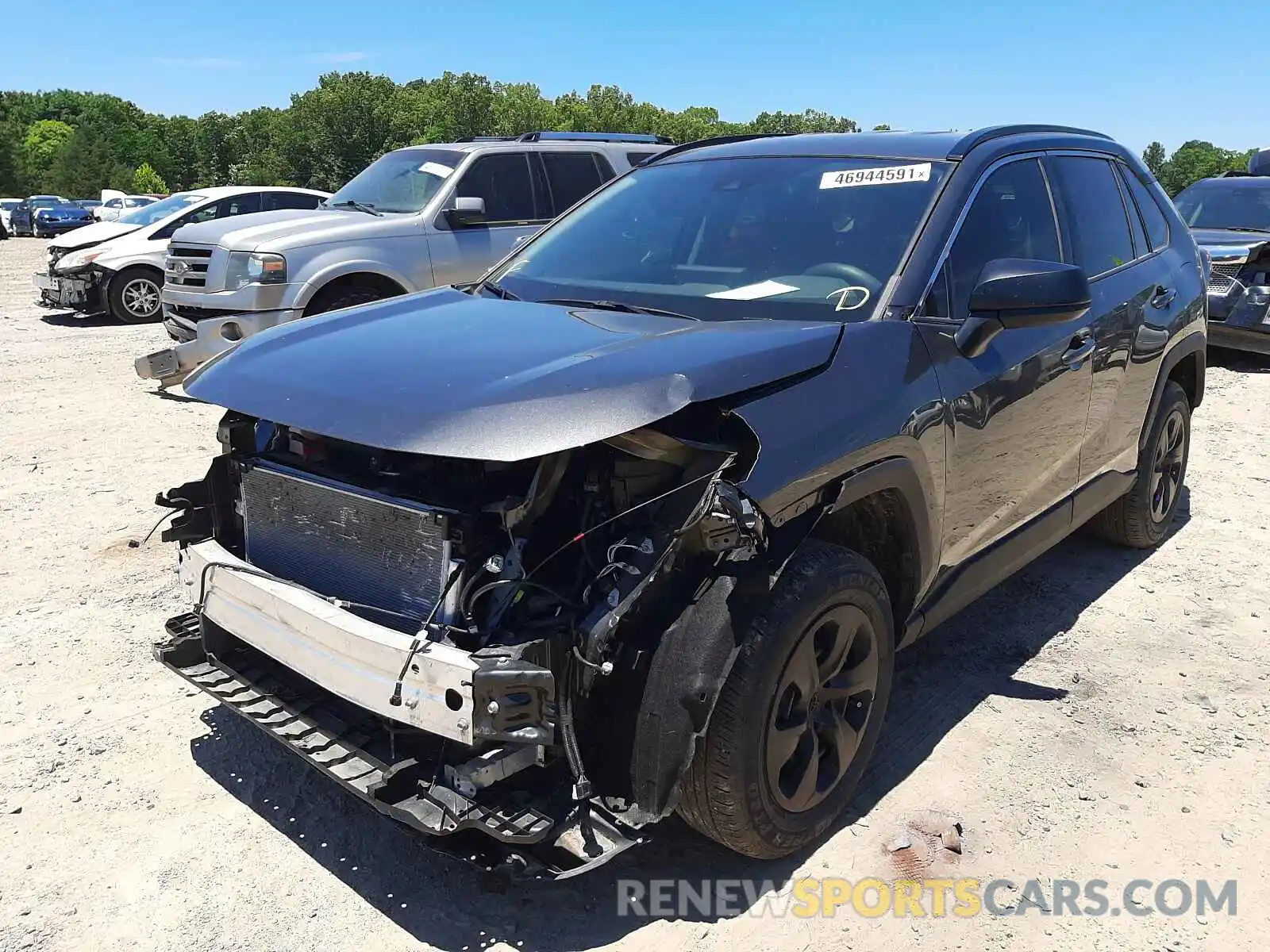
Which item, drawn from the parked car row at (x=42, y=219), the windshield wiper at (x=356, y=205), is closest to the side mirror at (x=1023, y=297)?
the windshield wiper at (x=356, y=205)

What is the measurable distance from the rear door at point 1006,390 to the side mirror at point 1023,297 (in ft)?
0.40

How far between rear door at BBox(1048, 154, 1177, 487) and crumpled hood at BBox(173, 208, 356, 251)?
5829mm

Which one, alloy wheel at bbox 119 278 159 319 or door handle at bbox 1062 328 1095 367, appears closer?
door handle at bbox 1062 328 1095 367

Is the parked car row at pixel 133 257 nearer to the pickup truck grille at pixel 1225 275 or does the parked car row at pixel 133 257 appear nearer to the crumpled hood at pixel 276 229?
the crumpled hood at pixel 276 229

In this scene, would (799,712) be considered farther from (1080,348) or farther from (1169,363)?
(1169,363)

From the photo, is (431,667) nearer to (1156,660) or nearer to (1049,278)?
(1049,278)

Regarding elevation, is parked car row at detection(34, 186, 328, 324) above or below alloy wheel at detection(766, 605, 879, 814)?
above

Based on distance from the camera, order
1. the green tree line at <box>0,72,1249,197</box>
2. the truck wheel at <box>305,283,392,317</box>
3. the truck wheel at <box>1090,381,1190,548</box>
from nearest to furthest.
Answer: the truck wheel at <box>1090,381,1190,548</box> < the truck wheel at <box>305,283,392,317</box> < the green tree line at <box>0,72,1249,197</box>

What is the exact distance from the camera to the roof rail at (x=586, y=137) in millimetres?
9328

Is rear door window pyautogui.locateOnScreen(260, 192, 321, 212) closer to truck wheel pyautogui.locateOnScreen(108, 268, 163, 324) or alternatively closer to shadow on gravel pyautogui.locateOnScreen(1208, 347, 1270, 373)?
truck wheel pyautogui.locateOnScreen(108, 268, 163, 324)

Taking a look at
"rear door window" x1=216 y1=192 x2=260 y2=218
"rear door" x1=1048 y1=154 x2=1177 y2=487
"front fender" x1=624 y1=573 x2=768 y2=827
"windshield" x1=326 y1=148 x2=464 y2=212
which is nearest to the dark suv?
"front fender" x1=624 y1=573 x2=768 y2=827

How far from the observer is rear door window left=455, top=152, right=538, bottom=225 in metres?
8.78

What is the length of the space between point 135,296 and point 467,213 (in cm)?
727
